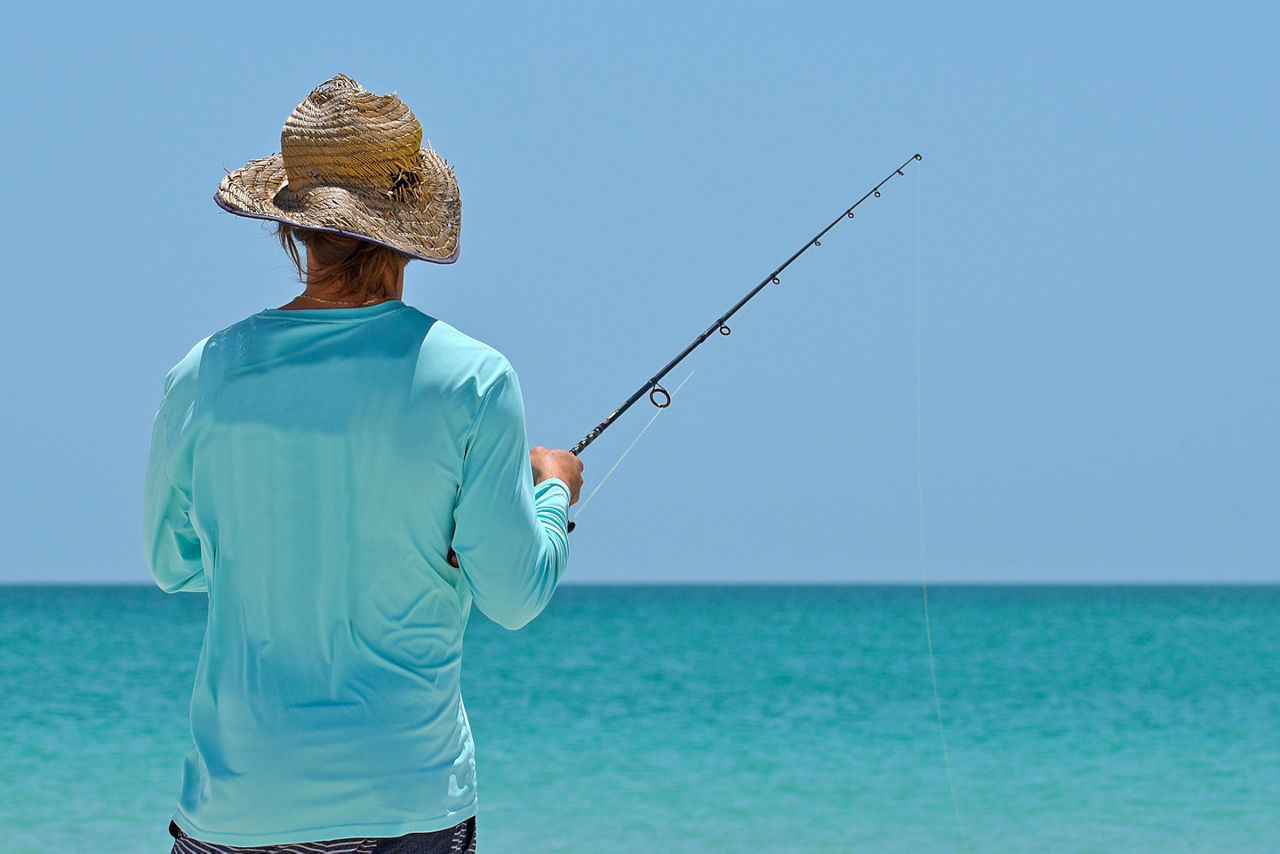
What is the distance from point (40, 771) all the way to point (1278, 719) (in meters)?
10.0

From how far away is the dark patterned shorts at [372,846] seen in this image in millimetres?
1159

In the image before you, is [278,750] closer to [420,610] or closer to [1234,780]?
[420,610]

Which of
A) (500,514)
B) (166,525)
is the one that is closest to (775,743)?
(166,525)

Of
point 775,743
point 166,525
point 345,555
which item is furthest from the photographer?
point 775,743

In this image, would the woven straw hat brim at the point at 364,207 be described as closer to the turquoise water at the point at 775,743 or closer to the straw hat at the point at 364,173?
the straw hat at the point at 364,173

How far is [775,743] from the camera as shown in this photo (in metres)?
10.2

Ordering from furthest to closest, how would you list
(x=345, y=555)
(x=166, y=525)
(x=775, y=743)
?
(x=775, y=743) → (x=166, y=525) → (x=345, y=555)

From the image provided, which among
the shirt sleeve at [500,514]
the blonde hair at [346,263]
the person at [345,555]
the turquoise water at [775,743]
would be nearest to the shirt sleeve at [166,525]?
the person at [345,555]

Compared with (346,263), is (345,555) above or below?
below

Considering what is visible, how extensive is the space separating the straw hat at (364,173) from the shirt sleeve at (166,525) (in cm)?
20

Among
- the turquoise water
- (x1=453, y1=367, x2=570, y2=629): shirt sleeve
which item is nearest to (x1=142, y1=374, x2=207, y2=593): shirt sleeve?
(x1=453, y1=367, x2=570, y2=629): shirt sleeve

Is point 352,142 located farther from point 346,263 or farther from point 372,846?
point 372,846

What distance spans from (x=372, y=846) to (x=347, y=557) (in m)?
0.23

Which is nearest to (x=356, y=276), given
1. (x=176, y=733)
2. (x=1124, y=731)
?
(x=176, y=733)
